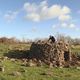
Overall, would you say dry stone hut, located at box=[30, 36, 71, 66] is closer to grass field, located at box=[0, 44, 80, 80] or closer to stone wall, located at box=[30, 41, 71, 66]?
stone wall, located at box=[30, 41, 71, 66]

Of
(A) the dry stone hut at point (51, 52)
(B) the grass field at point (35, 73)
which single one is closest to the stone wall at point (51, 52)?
(A) the dry stone hut at point (51, 52)

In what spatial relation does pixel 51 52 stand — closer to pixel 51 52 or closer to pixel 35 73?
pixel 51 52

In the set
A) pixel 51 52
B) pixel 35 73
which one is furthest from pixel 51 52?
pixel 35 73

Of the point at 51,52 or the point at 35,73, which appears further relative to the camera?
the point at 51,52

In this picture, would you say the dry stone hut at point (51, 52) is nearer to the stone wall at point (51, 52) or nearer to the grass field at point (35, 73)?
the stone wall at point (51, 52)

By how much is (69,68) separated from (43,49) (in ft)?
12.0

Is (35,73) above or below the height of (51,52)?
below

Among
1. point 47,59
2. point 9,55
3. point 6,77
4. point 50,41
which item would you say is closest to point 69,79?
point 6,77

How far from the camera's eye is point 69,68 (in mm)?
19562

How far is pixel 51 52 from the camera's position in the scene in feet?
73.5

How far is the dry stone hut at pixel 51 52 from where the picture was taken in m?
22.3

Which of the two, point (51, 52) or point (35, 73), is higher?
point (51, 52)

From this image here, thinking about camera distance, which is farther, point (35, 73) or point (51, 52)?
point (51, 52)

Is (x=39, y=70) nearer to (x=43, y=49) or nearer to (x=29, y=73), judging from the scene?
(x=29, y=73)
